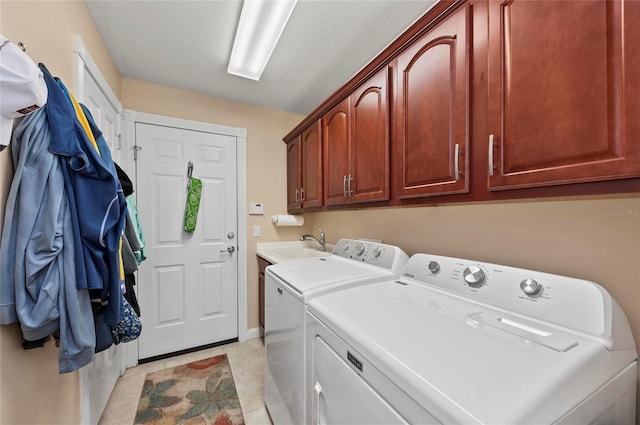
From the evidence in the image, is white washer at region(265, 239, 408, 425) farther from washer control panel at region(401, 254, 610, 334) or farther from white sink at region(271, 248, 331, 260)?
white sink at region(271, 248, 331, 260)

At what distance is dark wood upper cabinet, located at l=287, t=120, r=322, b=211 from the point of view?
2.06 metres

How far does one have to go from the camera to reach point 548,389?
1.59 ft

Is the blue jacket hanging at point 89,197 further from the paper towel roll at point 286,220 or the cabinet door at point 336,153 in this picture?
the paper towel roll at point 286,220

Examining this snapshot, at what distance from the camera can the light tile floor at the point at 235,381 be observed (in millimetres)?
1555

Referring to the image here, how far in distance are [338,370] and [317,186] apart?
4.89 feet

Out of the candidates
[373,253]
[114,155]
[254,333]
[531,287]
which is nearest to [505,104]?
[531,287]

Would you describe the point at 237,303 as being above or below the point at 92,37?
below

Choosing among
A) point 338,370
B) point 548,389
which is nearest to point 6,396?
point 338,370

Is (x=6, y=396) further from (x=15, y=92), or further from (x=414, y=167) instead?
(x=414, y=167)

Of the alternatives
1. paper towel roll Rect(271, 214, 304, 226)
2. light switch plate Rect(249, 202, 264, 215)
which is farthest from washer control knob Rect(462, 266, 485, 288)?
light switch plate Rect(249, 202, 264, 215)

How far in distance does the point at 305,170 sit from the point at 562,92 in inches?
71.6

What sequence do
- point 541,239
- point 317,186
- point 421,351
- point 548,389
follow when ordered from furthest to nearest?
point 317,186 < point 541,239 < point 421,351 < point 548,389

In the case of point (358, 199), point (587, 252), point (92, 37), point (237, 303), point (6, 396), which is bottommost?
point (237, 303)

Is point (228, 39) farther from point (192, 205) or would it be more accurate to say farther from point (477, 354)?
point (477, 354)
